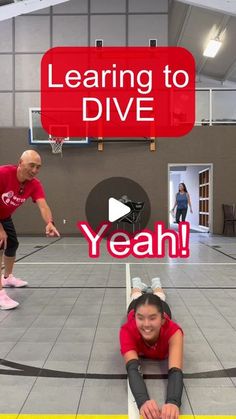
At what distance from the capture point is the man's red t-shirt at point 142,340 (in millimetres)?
2251

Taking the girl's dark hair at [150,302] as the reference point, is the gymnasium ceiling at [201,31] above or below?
above

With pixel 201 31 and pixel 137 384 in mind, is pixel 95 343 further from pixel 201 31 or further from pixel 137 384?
pixel 201 31

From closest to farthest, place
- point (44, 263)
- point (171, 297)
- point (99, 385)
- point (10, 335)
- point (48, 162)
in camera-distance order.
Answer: point (99, 385) < point (10, 335) < point (171, 297) < point (44, 263) < point (48, 162)

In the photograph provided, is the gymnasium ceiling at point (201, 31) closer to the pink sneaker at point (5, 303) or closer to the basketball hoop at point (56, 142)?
the basketball hoop at point (56, 142)

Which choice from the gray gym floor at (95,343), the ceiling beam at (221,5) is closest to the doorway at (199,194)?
the ceiling beam at (221,5)

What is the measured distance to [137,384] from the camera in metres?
1.93

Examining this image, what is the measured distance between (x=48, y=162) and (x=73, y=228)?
7.46 ft

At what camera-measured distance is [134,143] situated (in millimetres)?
12344

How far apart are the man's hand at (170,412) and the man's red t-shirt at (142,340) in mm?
463

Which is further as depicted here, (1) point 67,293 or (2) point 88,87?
(2) point 88,87

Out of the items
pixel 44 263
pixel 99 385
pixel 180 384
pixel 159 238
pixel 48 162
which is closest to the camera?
pixel 180 384

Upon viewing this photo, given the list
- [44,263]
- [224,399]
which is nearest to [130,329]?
[224,399]

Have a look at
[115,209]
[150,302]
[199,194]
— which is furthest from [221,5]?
[150,302]

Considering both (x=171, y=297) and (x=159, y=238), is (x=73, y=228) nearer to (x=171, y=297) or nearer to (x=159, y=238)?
(x=159, y=238)
